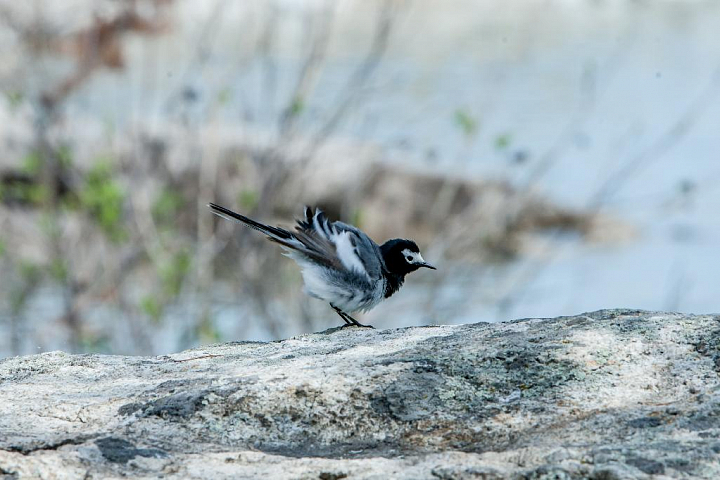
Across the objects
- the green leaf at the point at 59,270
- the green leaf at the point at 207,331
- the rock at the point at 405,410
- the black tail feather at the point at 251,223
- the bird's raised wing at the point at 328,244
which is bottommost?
the rock at the point at 405,410

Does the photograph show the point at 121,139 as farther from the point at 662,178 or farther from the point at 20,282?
the point at 662,178

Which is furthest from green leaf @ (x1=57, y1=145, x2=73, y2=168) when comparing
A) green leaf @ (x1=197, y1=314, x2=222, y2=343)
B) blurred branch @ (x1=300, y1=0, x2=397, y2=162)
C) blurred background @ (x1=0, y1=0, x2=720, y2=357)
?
blurred branch @ (x1=300, y1=0, x2=397, y2=162)

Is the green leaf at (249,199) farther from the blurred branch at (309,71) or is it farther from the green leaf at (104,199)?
the green leaf at (104,199)

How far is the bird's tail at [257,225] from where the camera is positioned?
3.84 metres

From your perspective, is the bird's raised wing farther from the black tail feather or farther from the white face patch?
the white face patch

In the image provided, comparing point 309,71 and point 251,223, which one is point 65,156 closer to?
point 309,71

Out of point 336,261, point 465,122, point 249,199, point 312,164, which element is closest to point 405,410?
point 336,261

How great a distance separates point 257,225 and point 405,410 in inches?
64.7

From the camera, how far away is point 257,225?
13.0 ft

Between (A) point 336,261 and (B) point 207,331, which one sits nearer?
(A) point 336,261

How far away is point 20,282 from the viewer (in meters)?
8.77

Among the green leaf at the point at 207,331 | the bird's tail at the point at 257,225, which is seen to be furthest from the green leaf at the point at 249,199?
the bird's tail at the point at 257,225

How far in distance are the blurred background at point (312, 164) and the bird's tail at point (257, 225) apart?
7.60ft

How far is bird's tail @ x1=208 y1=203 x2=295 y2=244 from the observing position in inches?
151
